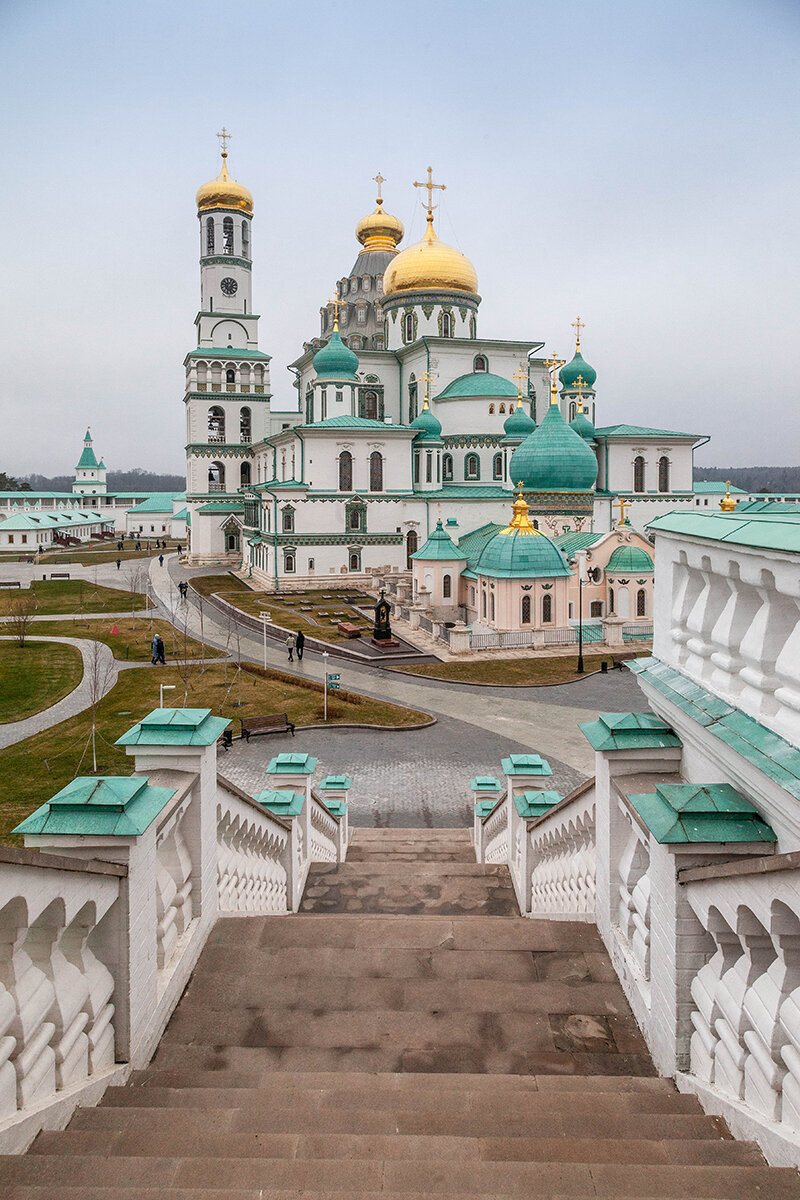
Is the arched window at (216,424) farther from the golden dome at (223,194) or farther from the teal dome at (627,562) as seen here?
the teal dome at (627,562)

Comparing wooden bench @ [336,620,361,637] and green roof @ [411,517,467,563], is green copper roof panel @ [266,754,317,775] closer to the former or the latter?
wooden bench @ [336,620,361,637]

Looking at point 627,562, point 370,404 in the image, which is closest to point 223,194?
point 370,404

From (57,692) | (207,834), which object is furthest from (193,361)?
(207,834)

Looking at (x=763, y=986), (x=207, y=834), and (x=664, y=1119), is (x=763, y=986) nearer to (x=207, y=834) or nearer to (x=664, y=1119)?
(x=664, y=1119)

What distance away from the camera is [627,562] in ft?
98.2

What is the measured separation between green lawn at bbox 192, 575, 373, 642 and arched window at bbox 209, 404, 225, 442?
46.7 feet

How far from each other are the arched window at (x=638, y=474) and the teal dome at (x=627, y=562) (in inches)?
704

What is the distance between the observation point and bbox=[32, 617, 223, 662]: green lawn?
2534 centimetres

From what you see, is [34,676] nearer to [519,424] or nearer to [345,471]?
[345,471]

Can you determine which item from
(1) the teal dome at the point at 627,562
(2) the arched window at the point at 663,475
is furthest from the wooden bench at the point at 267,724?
(2) the arched window at the point at 663,475

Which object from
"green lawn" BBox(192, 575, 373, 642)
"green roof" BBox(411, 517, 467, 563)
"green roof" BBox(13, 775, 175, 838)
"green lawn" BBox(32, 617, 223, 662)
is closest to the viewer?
"green roof" BBox(13, 775, 175, 838)

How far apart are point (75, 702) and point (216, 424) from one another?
3619 cm

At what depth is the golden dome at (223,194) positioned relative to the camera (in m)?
51.0

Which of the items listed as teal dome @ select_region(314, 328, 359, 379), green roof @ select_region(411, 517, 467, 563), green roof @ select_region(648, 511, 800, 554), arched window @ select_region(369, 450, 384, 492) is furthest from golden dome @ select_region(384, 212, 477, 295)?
green roof @ select_region(648, 511, 800, 554)
